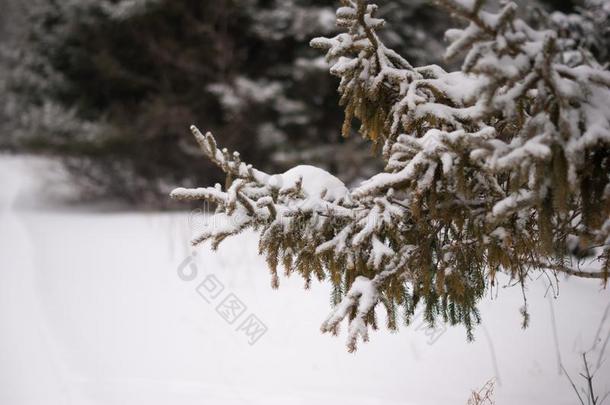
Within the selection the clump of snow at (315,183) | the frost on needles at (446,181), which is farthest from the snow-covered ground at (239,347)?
the clump of snow at (315,183)

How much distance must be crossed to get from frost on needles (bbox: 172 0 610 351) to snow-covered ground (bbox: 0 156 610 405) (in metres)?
1.15

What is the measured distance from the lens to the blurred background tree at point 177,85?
30.8 ft

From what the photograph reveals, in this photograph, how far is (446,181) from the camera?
1.94 meters

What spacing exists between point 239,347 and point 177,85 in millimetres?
8523

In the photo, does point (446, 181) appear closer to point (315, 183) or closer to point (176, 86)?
point (315, 183)

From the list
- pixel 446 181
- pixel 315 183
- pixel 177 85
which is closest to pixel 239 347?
pixel 315 183

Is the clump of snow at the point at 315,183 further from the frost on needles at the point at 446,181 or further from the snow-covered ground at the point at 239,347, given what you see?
the snow-covered ground at the point at 239,347

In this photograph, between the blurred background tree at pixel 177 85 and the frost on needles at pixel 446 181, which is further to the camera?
the blurred background tree at pixel 177 85

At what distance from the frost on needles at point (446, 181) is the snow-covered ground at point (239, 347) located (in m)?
1.15

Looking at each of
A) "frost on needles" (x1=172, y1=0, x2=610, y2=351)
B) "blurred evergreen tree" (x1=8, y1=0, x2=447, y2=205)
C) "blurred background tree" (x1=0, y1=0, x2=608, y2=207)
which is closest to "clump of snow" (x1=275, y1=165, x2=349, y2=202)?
"frost on needles" (x1=172, y1=0, x2=610, y2=351)

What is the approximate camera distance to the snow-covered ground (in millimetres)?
3211

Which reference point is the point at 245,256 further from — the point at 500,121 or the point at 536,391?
the point at 500,121

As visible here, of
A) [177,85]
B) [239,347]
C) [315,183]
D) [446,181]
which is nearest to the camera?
[446,181]

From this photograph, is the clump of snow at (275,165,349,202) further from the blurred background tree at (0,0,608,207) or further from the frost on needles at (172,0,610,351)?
the blurred background tree at (0,0,608,207)
